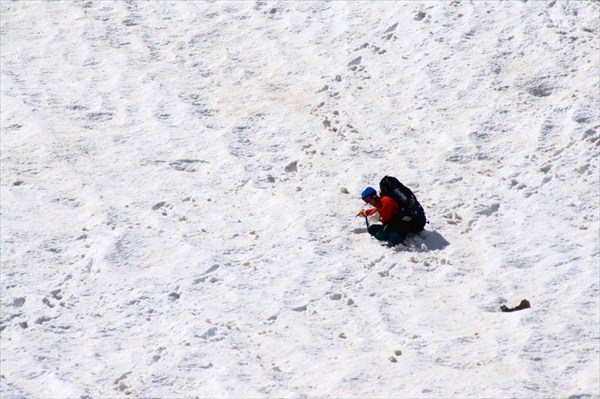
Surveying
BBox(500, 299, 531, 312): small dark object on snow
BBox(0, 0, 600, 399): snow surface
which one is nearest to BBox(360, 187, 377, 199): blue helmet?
BBox(0, 0, 600, 399): snow surface

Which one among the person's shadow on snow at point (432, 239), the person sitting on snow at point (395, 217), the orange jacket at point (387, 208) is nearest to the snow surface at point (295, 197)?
the person's shadow on snow at point (432, 239)

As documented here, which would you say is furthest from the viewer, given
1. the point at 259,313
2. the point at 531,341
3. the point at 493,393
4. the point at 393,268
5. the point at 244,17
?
the point at 244,17

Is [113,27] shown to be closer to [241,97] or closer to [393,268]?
[241,97]

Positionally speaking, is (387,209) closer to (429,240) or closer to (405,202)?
(405,202)

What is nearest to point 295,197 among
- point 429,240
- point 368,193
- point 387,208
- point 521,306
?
point 368,193

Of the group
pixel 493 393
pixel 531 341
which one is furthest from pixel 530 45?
pixel 493 393

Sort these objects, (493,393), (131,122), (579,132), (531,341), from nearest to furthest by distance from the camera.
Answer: (493,393)
(531,341)
(579,132)
(131,122)

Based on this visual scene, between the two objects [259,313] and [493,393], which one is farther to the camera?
[259,313]
